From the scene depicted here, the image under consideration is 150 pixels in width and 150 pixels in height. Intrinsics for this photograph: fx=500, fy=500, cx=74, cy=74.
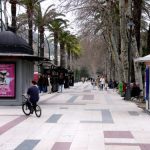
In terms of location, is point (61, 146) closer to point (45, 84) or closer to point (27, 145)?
point (27, 145)

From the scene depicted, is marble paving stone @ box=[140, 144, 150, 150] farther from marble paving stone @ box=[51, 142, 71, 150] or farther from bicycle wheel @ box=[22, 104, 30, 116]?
bicycle wheel @ box=[22, 104, 30, 116]

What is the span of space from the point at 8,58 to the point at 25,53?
1.30 meters

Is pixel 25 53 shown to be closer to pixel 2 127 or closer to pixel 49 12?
pixel 2 127

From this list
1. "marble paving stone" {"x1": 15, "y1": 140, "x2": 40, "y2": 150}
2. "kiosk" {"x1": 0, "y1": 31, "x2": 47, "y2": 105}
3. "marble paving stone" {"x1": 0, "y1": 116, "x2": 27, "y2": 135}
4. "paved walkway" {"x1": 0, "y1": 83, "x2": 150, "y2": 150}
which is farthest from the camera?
"kiosk" {"x1": 0, "y1": 31, "x2": 47, "y2": 105}

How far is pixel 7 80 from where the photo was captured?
26.1m

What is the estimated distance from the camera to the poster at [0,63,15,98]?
1021 inches

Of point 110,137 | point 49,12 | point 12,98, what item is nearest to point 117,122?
point 110,137

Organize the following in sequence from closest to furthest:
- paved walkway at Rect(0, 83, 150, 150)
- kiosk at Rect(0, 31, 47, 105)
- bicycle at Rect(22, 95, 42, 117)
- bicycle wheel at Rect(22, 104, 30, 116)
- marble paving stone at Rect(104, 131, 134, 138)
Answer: paved walkway at Rect(0, 83, 150, 150) → marble paving stone at Rect(104, 131, 134, 138) → bicycle at Rect(22, 95, 42, 117) → bicycle wheel at Rect(22, 104, 30, 116) → kiosk at Rect(0, 31, 47, 105)

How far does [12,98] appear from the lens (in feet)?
85.6

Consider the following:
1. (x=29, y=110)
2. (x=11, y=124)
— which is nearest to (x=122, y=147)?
(x=11, y=124)

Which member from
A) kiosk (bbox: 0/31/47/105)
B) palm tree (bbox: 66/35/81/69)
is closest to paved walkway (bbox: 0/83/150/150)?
kiosk (bbox: 0/31/47/105)

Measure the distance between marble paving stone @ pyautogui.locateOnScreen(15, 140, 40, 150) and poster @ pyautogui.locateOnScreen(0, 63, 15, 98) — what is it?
13.4 meters

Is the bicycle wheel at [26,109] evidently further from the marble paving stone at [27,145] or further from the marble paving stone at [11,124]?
the marble paving stone at [27,145]

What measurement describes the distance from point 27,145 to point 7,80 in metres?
14.2
